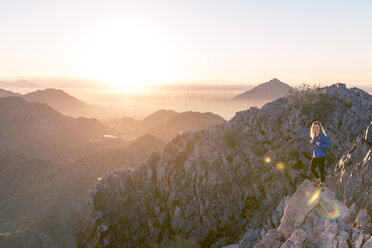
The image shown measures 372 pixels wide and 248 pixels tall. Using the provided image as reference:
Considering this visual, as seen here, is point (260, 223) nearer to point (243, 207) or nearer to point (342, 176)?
point (243, 207)

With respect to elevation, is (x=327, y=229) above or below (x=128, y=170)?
above

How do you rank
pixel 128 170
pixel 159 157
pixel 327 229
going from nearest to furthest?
pixel 327 229 → pixel 159 157 → pixel 128 170

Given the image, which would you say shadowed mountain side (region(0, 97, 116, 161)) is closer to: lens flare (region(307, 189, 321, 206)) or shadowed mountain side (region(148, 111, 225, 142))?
shadowed mountain side (region(148, 111, 225, 142))

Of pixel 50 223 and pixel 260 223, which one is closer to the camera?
pixel 260 223

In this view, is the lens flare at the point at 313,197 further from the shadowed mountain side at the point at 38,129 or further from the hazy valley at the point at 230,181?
the shadowed mountain side at the point at 38,129

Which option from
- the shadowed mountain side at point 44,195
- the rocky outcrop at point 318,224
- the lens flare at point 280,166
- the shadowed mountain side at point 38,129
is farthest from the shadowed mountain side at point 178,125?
the rocky outcrop at point 318,224

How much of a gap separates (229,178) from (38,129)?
154 meters

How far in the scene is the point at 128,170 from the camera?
34750mm

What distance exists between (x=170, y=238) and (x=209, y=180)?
24.7 ft

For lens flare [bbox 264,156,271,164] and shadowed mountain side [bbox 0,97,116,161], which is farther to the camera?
shadowed mountain side [bbox 0,97,116,161]

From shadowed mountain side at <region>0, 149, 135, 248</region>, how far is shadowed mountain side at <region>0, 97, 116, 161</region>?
46773 millimetres

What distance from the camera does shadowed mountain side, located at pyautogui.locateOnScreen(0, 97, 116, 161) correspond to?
133125 millimetres

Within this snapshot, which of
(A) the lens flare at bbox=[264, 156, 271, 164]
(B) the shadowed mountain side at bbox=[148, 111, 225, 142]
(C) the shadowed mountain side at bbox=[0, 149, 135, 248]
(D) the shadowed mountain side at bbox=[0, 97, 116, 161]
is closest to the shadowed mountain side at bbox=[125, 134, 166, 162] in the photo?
Answer: (C) the shadowed mountain side at bbox=[0, 149, 135, 248]

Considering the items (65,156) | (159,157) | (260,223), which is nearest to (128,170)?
(159,157)
